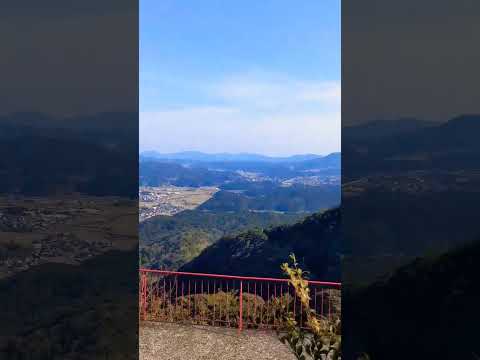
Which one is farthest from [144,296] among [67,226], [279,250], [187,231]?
[187,231]

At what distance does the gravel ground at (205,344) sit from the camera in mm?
6199

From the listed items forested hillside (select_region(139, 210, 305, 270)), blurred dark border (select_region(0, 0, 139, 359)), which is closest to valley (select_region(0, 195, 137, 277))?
blurred dark border (select_region(0, 0, 139, 359))

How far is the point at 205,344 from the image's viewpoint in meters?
6.57

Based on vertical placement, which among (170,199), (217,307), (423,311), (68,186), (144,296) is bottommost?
(170,199)

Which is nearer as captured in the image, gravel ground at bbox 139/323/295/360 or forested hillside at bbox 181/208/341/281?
gravel ground at bbox 139/323/295/360

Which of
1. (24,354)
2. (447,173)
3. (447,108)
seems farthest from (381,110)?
(24,354)

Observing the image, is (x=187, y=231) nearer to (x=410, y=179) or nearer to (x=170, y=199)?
(x=170, y=199)

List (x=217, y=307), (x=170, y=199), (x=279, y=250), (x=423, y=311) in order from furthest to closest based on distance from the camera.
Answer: (x=170, y=199), (x=279, y=250), (x=217, y=307), (x=423, y=311)

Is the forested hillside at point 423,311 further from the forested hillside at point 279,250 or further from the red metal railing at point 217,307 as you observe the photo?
the forested hillside at point 279,250

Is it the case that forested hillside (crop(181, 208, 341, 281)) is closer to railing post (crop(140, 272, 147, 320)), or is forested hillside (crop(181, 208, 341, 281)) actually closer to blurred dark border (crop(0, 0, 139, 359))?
railing post (crop(140, 272, 147, 320))

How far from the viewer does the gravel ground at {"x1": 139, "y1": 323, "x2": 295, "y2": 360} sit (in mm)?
6199

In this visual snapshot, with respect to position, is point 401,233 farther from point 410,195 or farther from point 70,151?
point 70,151

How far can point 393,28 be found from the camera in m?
2.79

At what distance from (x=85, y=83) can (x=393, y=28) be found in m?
2.16
